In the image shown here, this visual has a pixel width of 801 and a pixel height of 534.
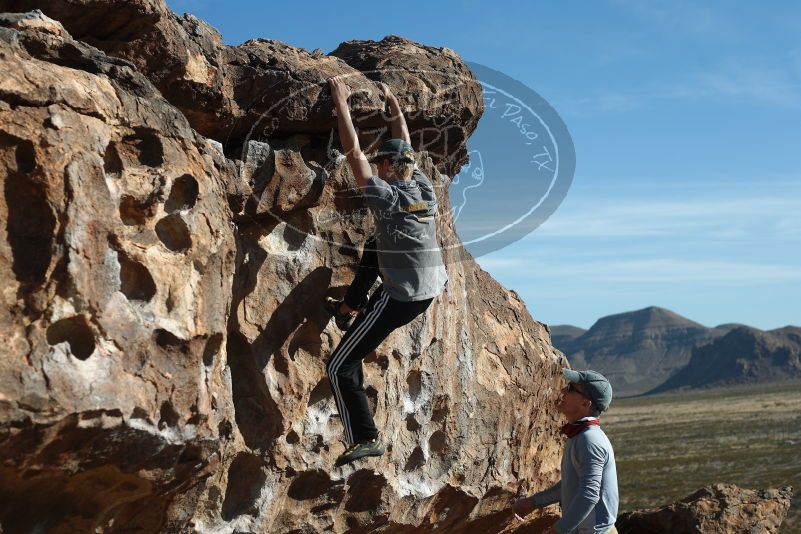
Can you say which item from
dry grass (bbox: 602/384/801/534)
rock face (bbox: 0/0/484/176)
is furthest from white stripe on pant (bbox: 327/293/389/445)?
dry grass (bbox: 602/384/801/534)

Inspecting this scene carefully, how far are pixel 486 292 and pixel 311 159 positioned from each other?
140 inches

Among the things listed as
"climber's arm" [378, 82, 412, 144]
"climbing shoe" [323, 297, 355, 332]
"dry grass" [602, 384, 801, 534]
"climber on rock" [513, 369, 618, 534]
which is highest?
Result: "climber's arm" [378, 82, 412, 144]

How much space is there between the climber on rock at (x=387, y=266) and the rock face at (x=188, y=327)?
76 cm

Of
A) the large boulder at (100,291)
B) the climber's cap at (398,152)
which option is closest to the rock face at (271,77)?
the large boulder at (100,291)

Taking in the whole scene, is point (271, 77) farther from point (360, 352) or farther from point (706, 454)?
point (706, 454)

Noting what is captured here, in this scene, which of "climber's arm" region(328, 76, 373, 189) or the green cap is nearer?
the green cap

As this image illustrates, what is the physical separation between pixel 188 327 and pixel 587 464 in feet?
10.2

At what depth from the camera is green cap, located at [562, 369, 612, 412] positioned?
7.31m

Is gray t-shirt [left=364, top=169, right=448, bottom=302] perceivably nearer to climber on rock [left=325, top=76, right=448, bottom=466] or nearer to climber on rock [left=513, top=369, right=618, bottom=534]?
climber on rock [left=325, top=76, right=448, bottom=466]

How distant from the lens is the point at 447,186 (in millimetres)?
11102

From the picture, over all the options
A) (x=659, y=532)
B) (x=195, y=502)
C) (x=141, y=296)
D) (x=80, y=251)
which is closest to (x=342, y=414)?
(x=195, y=502)

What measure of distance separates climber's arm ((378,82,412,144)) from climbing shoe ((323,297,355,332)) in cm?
177

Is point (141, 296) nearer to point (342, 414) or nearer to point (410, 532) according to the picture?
point (342, 414)

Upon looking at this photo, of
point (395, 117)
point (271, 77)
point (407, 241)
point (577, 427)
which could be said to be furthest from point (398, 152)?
point (577, 427)
